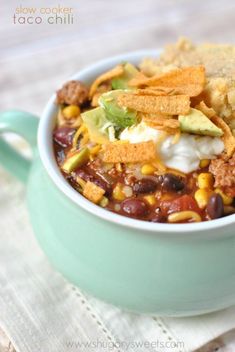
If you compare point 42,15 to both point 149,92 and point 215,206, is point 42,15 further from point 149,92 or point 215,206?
point 215,206

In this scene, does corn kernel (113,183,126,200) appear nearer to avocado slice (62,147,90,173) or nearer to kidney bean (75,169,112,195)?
kidney bean (75,169,112,195)

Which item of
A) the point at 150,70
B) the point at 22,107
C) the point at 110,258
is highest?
the point at 150,70

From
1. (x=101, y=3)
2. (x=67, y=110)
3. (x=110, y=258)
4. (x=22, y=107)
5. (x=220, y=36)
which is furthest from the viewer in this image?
(x=101, y=3)

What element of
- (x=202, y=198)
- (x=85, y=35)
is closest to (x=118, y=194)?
(x=202, y=198)

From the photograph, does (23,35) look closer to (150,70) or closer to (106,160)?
(150,70)

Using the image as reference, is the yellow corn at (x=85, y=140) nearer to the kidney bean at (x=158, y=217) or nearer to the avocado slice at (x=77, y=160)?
the avocado slice at (x=77, y=160)

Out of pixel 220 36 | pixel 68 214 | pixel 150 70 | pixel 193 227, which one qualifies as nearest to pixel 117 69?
pixel 150 70

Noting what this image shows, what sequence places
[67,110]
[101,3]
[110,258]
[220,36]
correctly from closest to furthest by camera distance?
[110,258] < [67,110] < [220,36] < [101,3]
